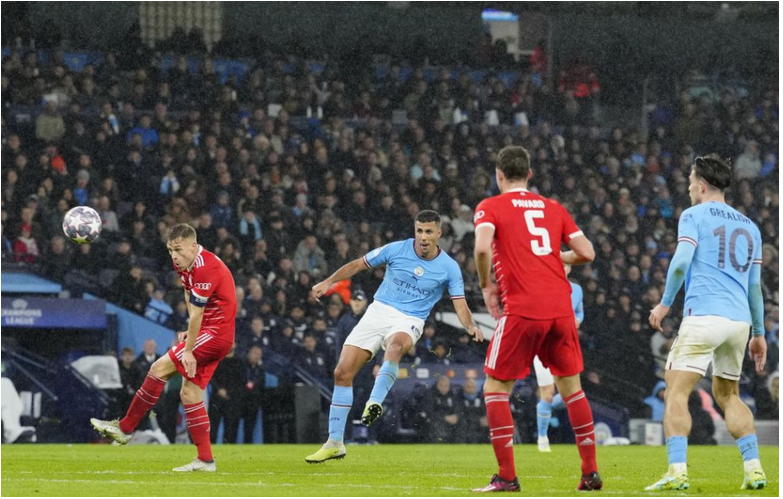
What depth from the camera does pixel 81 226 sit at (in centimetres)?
1388

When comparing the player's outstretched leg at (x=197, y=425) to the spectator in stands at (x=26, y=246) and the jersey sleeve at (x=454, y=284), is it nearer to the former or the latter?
the jersey sleeve at (x=454, y=284)

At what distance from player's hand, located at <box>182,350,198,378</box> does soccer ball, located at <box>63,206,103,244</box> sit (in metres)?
4.24

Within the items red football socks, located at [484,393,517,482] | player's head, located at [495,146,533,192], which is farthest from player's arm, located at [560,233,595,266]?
red football socks, located at [484,393,517,482]

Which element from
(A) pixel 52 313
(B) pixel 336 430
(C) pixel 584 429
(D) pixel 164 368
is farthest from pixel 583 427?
(A) pixel 52 313

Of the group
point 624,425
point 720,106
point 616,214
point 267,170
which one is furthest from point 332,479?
point 720,106

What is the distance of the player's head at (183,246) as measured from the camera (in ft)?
33.3

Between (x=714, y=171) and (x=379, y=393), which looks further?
(x=379, y=393)

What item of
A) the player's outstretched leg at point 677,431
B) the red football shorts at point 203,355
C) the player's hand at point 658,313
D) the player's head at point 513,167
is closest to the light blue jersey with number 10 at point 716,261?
the player's hand at point 658,313

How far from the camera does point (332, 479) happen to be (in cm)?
937

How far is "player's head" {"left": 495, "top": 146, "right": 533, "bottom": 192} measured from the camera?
25.5ft

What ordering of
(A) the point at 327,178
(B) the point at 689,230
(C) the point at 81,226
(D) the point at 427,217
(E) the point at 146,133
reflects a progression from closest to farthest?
(B) the point at 689,230, (D) the point at 427,217, (C) the point at 81,226, (E) the point at 146,133, (A) the point at 327,178

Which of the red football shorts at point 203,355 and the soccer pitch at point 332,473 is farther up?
the red football shorts at point 203,355

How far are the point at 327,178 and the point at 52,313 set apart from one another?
6603 mm

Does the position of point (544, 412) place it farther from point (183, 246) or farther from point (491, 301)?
point (491, 301)
